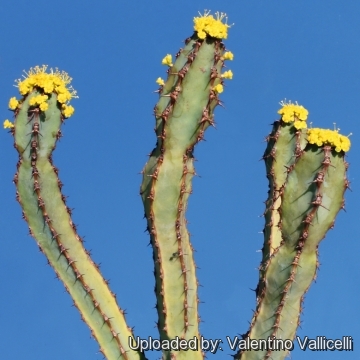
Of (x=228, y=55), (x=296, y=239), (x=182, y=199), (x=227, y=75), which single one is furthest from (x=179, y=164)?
(x=296, y=239)

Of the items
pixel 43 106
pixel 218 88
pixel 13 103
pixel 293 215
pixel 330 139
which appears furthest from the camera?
pixel 13 103

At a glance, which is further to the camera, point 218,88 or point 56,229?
point 56,229

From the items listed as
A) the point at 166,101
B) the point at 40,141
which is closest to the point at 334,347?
the point at 166,101

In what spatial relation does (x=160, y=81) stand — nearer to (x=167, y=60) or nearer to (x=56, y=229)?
(x=167, y=60)

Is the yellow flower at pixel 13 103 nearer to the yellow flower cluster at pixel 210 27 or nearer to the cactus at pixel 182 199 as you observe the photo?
the cactus at pixel 182 199

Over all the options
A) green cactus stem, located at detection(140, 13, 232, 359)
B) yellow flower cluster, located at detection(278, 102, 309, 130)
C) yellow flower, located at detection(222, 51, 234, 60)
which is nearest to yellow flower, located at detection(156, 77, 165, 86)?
green cactus stem, located at detection(140, 13, 232, 359)

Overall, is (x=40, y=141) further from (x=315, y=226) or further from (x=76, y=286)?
(x=315, y=226)

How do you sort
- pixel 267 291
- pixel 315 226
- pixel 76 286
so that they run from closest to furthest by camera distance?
pixel 315 226, pixel 267 291, pixel 76 286
